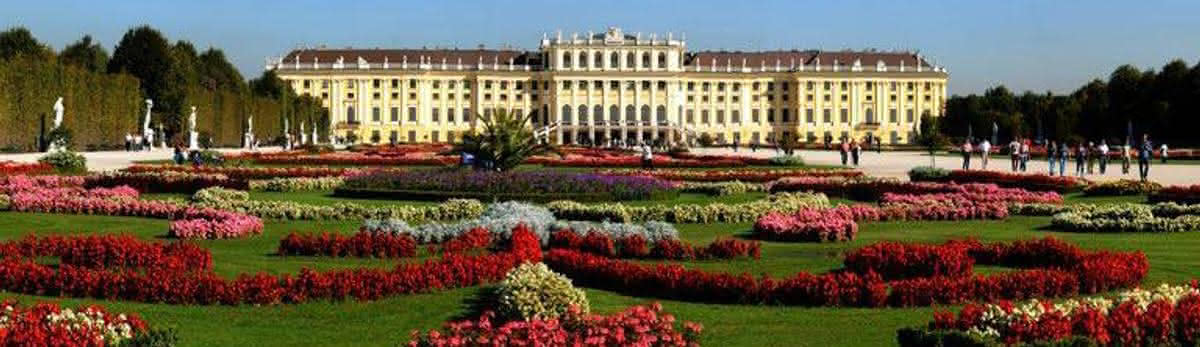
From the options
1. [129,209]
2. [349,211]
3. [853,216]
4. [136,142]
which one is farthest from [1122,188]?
[136,142]

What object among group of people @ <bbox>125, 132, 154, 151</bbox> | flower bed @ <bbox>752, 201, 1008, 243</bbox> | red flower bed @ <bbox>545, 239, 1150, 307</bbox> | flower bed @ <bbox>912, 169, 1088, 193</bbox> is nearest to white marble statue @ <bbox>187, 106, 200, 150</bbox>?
group of people @ <bbox>125, 132, 154, 151</bbox>

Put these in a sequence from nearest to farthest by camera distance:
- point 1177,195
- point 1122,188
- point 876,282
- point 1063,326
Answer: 1. point 1063,326
2. point 876,282
3. point 1177,195
4. point 1122,188

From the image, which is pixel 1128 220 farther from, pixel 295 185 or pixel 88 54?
pixel 88 54

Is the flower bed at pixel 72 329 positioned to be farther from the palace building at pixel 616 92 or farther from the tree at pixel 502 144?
the palace building at pixel 616 92

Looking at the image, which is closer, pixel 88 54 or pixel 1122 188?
pixel 1122 188

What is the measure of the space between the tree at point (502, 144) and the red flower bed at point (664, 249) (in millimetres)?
10406

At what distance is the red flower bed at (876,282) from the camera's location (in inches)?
327

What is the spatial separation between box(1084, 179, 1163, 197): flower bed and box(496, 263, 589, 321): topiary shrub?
14654mm

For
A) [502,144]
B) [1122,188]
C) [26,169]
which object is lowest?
[1122,188]

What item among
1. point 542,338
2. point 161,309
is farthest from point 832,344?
point 161,309

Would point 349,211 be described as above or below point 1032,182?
below

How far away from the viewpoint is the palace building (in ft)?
338

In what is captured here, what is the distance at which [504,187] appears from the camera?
→ 18531 millimetres

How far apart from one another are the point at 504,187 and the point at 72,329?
12561mm
